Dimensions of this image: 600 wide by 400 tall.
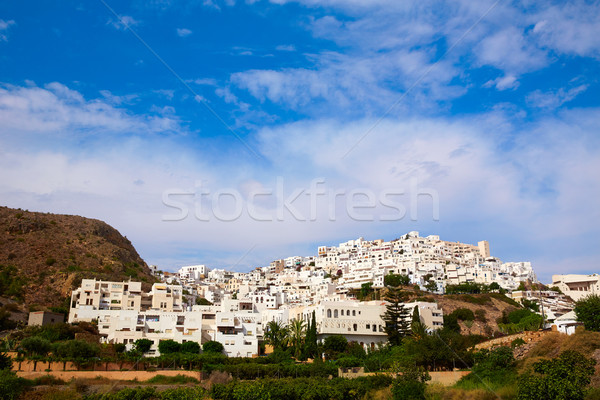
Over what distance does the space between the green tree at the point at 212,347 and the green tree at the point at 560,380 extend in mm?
30260

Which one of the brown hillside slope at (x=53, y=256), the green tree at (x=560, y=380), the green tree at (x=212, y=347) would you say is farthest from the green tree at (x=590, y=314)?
the brown hillside slope at (x=53, y=256)

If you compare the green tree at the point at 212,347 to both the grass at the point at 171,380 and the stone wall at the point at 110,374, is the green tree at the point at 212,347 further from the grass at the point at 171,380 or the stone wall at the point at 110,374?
the grass at the point at 171,380

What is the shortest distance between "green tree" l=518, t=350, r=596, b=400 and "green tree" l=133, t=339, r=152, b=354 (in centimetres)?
3250

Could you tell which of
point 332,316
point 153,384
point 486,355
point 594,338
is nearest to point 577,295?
point 332,316

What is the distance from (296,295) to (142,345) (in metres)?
49.2

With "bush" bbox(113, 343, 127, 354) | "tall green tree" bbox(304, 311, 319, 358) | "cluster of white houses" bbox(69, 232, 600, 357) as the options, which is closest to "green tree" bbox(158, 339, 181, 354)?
"cluster of white houses" bbox(69, 232, 600, 357)

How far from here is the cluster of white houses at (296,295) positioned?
48.3m

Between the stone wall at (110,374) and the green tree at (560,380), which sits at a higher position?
the green tree at (560,380)

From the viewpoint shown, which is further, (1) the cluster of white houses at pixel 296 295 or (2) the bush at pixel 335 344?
(2) the bush at pixel 335 344

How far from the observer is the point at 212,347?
4591cm

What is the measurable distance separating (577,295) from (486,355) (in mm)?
71792

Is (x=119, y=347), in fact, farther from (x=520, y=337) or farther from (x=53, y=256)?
(x=53, y=256)

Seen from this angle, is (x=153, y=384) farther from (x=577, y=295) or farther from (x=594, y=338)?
(x=577, y=295)

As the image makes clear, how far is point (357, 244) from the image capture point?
5674 inches
